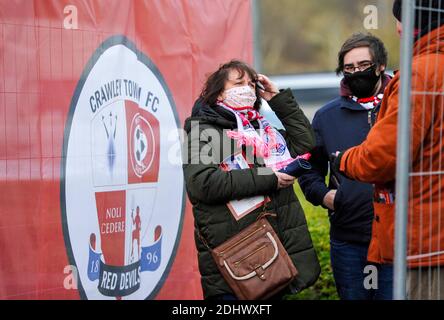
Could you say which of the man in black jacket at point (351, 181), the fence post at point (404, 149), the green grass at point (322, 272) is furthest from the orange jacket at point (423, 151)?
the green grass at point (322, 272)

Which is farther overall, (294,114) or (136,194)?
(136,194)

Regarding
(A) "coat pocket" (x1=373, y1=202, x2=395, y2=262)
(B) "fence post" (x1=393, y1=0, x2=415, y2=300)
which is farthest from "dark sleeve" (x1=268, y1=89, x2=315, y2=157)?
(B) "fence post" (x1=393, y1=0, x2=415, y2=300)

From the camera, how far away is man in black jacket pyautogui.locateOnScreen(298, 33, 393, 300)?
4.85 m

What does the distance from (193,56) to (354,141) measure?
1425 millimetres

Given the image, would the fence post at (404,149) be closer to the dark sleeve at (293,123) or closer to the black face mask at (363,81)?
the dark sleeve at (293,123)

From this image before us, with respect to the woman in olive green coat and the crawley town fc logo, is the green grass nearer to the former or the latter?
the crawley town fc logo

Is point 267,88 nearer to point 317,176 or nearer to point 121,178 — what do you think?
point 317,176

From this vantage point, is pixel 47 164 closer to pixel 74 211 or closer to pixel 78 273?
pixel 74 211

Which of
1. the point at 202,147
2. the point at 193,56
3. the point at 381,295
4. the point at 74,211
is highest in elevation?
the point at 193,56

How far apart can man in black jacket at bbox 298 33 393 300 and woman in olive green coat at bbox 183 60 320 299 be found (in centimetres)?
49

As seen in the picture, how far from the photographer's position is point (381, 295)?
4770 millimetres

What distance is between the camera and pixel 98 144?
477 centimetres
